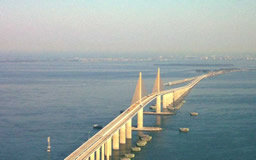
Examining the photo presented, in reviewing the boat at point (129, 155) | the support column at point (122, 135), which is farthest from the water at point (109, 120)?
the support column at point (122, 135)

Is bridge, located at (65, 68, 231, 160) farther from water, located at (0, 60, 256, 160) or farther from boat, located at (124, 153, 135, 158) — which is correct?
water, located at (0, 60, 256, 160)

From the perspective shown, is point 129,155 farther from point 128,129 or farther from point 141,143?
point 128,129

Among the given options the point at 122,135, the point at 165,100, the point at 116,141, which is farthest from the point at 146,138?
the point at 165,100

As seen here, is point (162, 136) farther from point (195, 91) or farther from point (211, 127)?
point (195, 91)

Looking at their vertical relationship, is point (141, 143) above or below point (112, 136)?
below

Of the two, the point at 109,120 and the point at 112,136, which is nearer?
the point at 112,136

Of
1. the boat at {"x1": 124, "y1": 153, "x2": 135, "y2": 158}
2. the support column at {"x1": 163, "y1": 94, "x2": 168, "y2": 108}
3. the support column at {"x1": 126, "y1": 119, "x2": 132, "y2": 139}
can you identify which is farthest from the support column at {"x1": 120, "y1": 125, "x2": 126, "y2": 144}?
the support column at {"x1": 163, "y1": 94, "x2": 168, "y2": 108}

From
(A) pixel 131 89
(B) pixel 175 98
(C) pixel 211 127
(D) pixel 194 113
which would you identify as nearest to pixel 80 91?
(A) pixel 131 89

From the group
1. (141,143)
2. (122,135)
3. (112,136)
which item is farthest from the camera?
(122,135)

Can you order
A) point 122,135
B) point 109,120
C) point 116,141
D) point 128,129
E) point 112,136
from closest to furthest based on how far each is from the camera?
point 116,141 → point 112,136 → point 122,135 → point 128,129 → point 109,120

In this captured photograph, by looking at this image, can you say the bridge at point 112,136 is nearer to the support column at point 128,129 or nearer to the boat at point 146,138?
the support column at point 128,129

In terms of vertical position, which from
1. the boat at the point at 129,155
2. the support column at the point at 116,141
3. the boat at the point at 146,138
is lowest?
the boat at the point at 129,155
